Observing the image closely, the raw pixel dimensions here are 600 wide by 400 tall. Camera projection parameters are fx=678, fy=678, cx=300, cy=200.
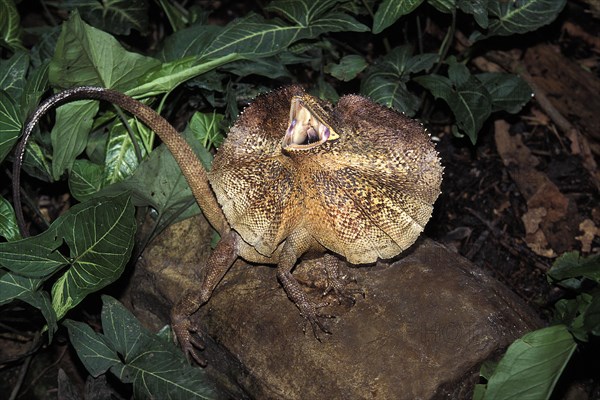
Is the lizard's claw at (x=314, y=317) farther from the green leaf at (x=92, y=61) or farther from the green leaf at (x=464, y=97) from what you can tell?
the green leaf at (x=92, y=61)

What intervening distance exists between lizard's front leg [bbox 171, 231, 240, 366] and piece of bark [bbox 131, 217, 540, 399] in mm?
42

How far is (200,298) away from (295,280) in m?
0.38

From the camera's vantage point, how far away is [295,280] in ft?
7.61

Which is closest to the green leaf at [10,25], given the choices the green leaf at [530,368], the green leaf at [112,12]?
the green leaf at [112,12]

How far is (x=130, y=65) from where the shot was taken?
269 cm

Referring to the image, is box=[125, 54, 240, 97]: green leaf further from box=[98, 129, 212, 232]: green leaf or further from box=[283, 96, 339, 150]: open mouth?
box=[283, 96, 339, 150]: open mouth

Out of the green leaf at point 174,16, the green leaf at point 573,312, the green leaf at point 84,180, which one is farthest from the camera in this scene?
the green leaf at point 174,16

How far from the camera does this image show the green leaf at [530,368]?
77.5 inches

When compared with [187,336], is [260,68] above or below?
above

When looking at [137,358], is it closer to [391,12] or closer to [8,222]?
[8,222]

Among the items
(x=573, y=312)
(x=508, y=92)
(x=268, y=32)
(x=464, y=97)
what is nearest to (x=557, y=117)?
(x=508, y=92)

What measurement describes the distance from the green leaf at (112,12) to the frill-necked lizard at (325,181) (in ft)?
3.14

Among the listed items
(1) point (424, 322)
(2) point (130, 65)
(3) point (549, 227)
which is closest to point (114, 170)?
(2) point (130, 65)

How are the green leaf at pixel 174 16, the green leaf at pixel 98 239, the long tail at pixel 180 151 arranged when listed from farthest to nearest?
1. the green leaf at pixel 174 16
2. the long tail at pixel 180 151
3. the green leaf at pixel 98 239
